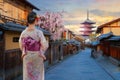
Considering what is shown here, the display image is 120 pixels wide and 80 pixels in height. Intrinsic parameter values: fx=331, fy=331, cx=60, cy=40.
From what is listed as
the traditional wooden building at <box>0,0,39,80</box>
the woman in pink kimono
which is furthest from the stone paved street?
the woman in pink kimono

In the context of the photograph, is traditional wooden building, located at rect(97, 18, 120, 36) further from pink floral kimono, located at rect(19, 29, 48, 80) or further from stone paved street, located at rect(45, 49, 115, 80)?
pink floral kimono, located at rect(19, 29, 48, 80)

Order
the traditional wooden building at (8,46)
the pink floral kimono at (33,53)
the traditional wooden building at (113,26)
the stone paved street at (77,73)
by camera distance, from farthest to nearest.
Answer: the traditional wooden building at (113,26)
the stone paved street at (77,73)
the traditional wooden building at (8,46)
the pink floral kimono at (33,53)

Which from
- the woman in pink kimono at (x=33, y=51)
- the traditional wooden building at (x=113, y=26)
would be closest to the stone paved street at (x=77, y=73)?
the woman in pink kimono at (x=33, y=51)

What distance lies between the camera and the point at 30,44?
723 centimetres

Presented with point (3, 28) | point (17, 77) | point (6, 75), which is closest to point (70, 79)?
point (17, 77)

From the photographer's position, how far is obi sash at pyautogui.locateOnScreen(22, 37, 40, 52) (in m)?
7.23

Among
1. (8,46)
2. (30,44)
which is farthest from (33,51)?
(8,46)

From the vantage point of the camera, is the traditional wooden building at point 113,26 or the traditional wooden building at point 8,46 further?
the traditional wooden building at point 113,26

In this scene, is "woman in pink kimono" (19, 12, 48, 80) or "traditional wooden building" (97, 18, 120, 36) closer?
"woman in pink kimono" (19, 12, 48, 80)

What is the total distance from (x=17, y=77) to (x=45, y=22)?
33.0 meters

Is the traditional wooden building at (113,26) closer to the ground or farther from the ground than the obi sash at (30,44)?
farther from the ground

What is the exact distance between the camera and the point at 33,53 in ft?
23.6

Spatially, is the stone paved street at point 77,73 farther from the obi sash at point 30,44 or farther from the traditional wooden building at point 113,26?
the traditional wooden building at point 113,26

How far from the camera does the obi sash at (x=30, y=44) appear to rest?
23.7 feet
